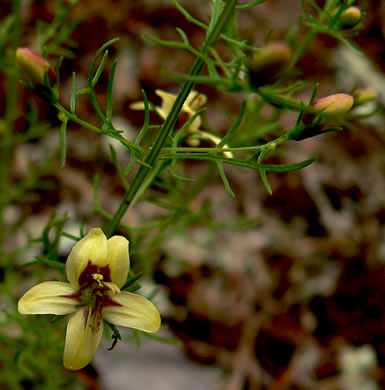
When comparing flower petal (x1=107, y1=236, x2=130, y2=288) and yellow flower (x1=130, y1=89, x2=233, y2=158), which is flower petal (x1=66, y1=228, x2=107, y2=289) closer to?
flower petal (x1=107, y1=236, x2=130, y2=288)

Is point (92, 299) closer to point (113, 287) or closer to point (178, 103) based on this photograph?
point (113, 287)

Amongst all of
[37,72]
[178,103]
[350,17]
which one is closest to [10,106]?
[37,72]

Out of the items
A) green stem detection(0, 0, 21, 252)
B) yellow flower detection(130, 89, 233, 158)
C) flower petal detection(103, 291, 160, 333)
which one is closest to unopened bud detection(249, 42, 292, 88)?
yellow flower detection(130, 89, 233, 158)

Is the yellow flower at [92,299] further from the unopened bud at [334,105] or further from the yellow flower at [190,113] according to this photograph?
the unopened bud at [334,105]

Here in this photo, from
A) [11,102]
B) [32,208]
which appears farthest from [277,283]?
[11,102]

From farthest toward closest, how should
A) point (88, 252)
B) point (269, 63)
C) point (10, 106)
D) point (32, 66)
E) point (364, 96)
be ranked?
point (10, 106) < point (364, 96) < point (88, 252) < point (32, 66) < point (269, 63)
